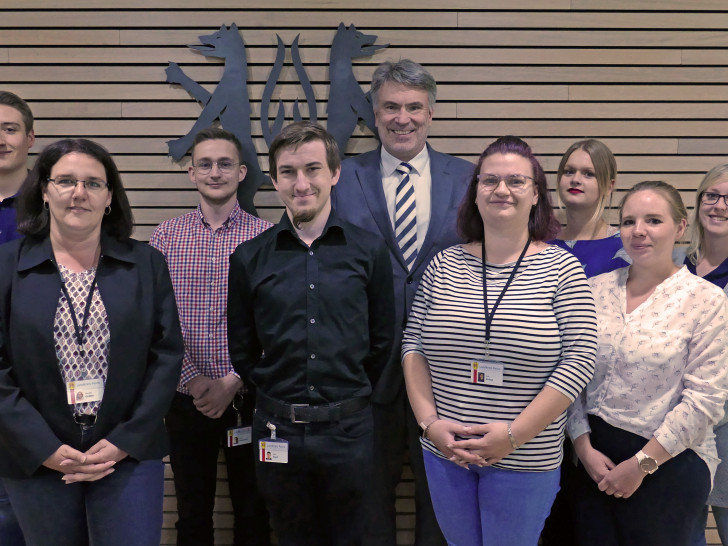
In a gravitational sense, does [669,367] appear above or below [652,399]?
above

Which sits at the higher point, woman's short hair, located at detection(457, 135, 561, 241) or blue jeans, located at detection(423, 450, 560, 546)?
woman's short hair, located at detection(457, 135, 561, 241)

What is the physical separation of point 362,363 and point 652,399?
1.04m

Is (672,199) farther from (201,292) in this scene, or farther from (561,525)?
(201,292)

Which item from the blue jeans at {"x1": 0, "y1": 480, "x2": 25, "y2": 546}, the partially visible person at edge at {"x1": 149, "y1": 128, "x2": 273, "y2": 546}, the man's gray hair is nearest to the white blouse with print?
the man's gray hair

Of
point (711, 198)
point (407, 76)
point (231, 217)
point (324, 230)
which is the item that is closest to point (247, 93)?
point (231, 217)

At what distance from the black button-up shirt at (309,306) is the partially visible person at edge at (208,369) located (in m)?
0.56

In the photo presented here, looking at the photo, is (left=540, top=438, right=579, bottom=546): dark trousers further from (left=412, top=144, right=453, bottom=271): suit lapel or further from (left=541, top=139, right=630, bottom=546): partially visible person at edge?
(left=412, top=144, right=453, bottom=271): suit lapel

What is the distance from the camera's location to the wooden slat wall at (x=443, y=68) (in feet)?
11.1

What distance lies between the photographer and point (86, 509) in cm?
199

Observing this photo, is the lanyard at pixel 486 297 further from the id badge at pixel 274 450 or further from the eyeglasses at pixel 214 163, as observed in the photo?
the eyeglasses at pixel 214 163

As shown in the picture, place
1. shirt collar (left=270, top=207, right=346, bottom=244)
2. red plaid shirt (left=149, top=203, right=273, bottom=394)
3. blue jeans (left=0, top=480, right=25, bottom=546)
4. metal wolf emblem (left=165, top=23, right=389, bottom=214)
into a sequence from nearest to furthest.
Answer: shirt collar (left=270, top=207, right=346, bottom=244) → blue jeans (left=0, top=480, right=25, bottom=546) → red plaid shirt (left=149, top=203, right=273, bottom=394) → metal wolf emblem (left=165, top=23, right=389, bottom=214)

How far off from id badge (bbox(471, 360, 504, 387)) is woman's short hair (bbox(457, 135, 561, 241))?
50 cm

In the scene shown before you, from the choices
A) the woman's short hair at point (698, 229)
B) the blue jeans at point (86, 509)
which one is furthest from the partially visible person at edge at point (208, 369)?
the woman's short hair at point (698, 229)

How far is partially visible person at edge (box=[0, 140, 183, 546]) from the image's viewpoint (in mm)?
1939
